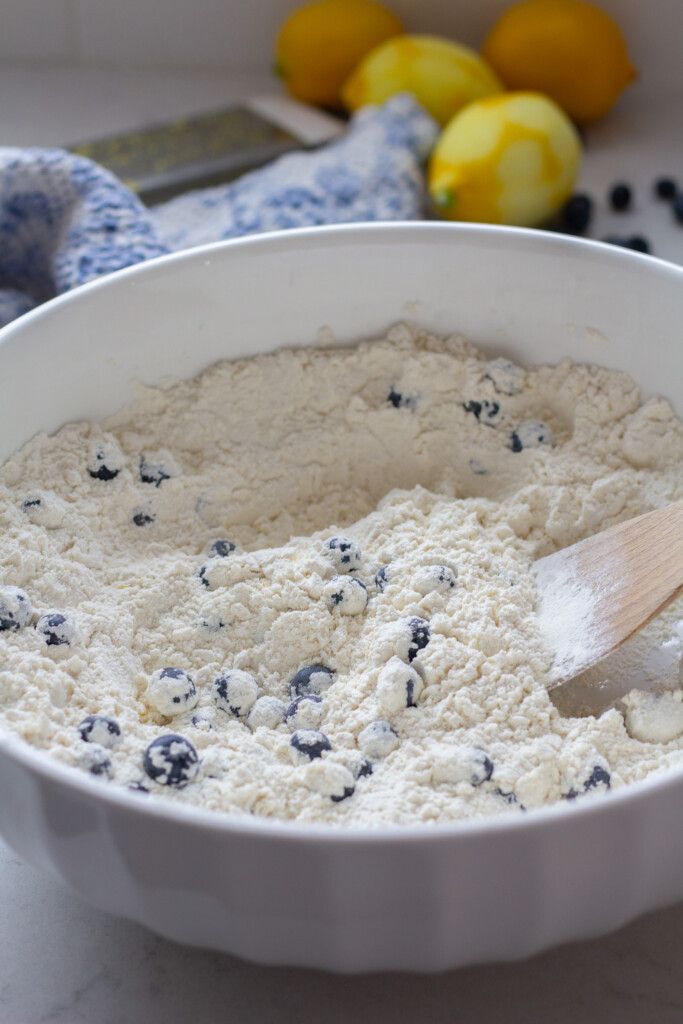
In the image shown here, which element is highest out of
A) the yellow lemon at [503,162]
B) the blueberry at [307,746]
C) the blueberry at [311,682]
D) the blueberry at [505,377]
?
the yellow lemon at [503,162]

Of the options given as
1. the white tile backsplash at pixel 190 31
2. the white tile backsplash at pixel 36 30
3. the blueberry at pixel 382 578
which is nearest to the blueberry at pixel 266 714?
the blueberry at pixel 382 578

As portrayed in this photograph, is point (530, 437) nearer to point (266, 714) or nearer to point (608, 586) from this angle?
point (608, 586)

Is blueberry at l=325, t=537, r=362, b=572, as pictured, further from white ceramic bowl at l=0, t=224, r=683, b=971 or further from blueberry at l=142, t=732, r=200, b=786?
white ceramic bowl at l=0, t=224, r=683, b=971

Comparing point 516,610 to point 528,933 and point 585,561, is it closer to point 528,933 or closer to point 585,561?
point 585,561

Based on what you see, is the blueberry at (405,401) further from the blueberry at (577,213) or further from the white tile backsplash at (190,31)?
the white tile backsplash at (190,31)

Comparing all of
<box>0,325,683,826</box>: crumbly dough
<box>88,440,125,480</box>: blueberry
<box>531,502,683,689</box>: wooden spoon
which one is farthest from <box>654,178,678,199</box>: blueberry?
<box>88,440,125,480</box>: blueberry

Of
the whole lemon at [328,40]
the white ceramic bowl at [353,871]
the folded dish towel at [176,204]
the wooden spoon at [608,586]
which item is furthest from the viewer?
the whole lemon at [328,40]

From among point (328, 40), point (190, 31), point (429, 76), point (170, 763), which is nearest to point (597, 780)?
point (170, 763)
